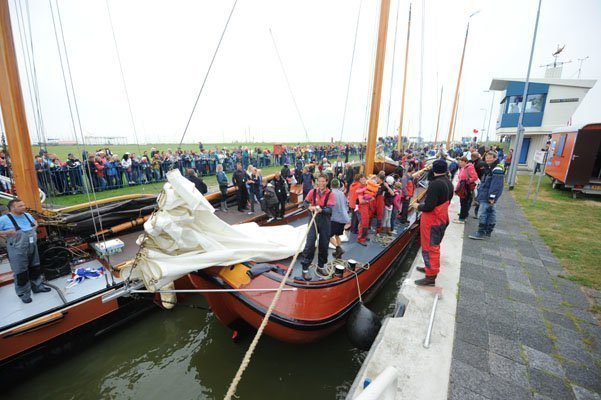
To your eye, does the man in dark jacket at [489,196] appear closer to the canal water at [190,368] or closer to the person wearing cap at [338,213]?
the person wearing cap at [338,213]

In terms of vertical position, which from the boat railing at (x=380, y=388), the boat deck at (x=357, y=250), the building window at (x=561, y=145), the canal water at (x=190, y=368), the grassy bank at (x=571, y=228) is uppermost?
the building window at (x=561, y=145)

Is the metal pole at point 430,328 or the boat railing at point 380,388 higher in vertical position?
the boat railing at point 380,388

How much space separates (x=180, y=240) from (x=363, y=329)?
8.95 ft

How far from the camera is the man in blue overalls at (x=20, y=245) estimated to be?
386 cm

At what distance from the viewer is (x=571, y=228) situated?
648cm

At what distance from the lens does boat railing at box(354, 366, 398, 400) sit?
51.2 inches

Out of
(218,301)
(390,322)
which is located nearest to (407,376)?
(390,322)

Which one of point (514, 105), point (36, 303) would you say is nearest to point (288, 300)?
point (36, 303)

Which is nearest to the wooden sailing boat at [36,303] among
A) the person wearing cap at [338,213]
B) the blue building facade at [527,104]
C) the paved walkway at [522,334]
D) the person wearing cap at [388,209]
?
the person wearing cap at [338,213]

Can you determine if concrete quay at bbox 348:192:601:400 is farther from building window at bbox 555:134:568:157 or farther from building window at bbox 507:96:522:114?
building window at bbox 507:96:522:114

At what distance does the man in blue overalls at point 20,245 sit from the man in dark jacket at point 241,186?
15.6ft

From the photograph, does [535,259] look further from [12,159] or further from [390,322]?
[12,159]

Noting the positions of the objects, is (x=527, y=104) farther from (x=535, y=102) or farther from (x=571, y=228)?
(x=571, y=228)

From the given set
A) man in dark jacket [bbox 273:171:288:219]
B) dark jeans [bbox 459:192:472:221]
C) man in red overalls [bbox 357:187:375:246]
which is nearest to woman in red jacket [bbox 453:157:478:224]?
dark jeans [bbox 459:192:472:221]
